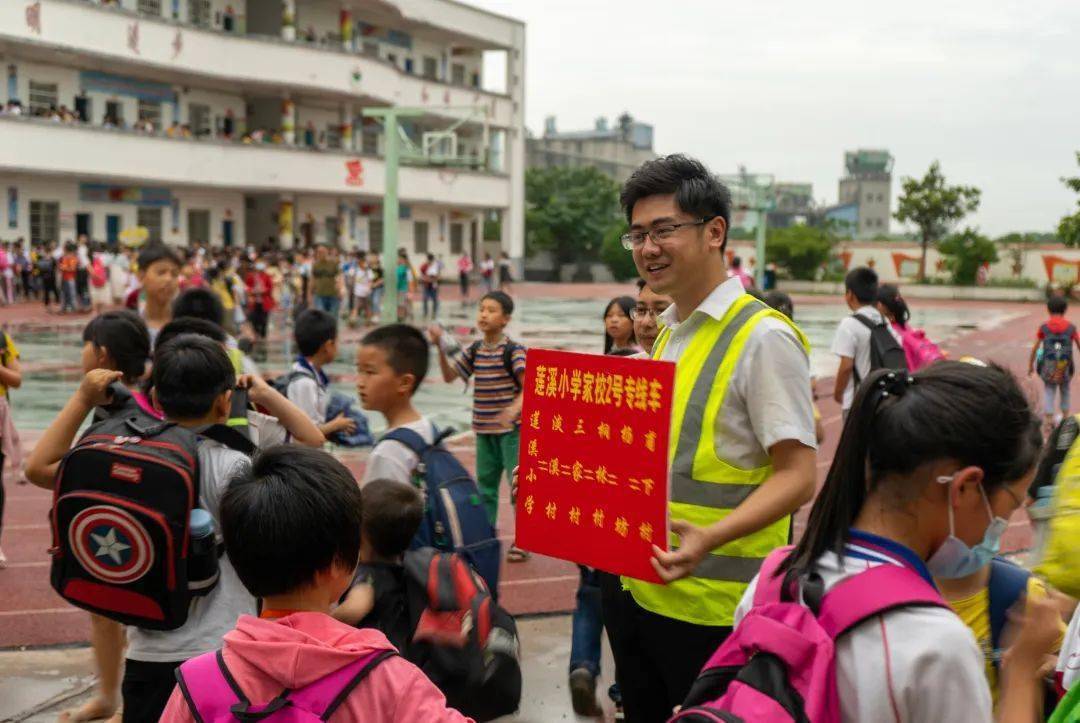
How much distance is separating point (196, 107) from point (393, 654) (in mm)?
37857

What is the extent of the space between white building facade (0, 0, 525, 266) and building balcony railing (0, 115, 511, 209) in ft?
0.18

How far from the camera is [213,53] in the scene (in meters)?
35.4

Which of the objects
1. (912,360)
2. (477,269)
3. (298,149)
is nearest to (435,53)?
(477,269)

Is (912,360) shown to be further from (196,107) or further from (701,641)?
(196,107)

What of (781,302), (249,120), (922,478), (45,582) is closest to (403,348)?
(922,478)

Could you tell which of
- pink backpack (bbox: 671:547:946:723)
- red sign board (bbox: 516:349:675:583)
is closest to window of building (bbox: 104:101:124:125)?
red sign board (bbox: 516:349:675:583)

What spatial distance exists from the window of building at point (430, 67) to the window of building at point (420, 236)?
6.15m

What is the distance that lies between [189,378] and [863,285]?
4.96 meters

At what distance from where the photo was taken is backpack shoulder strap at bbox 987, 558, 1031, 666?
6.68 ft

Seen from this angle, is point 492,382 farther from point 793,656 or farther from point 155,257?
point 793,656

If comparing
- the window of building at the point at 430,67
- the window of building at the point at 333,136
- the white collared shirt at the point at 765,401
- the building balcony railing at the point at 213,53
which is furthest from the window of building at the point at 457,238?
the white collared shirt at the point at 765,401

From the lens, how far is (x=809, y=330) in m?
28.3

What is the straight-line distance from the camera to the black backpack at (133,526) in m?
2.94

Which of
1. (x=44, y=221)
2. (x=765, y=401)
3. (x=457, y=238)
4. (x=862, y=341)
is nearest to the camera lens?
(x=765, y=401)
